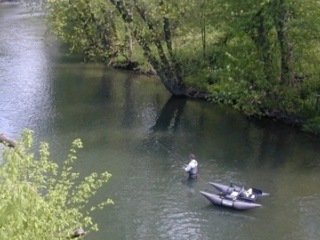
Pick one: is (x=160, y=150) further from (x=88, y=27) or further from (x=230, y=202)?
(x=88, y=27)

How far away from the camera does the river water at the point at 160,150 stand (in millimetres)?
26094

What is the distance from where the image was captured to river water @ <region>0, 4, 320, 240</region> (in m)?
26.1

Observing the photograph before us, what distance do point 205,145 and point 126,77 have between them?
19.8 meters

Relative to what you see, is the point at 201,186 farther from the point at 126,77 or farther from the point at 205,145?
the point at 126,77

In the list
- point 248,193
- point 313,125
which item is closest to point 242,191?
point 248,193

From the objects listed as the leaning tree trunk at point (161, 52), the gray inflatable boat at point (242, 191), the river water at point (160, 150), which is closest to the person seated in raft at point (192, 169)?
the river water at point (160, 150)

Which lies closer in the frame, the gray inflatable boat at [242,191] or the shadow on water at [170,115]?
the gray inflatable boat at [242,191]

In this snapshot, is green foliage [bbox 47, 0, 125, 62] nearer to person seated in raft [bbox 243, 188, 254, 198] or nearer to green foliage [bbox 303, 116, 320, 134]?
green foliage [bbox 303, 116, 320, 134]

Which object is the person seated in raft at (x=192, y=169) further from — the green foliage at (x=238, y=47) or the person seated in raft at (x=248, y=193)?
the green foliage at (x=238, y=47)

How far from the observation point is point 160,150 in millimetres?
35281

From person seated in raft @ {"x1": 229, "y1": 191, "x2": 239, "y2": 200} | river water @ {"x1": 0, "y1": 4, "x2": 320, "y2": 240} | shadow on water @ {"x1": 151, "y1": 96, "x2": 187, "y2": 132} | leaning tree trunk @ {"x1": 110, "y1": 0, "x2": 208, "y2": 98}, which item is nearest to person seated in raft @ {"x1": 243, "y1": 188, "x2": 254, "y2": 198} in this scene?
person seated in raft @ {"x1": 229, "y1": 191, "x2": 239, "y2": 200}

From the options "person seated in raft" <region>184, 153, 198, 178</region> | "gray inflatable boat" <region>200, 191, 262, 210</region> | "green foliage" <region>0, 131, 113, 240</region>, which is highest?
"green foliage" <region>0, 131, 113, 240</region>

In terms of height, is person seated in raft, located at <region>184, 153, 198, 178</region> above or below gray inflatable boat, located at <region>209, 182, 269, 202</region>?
above

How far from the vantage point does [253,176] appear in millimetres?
31609
